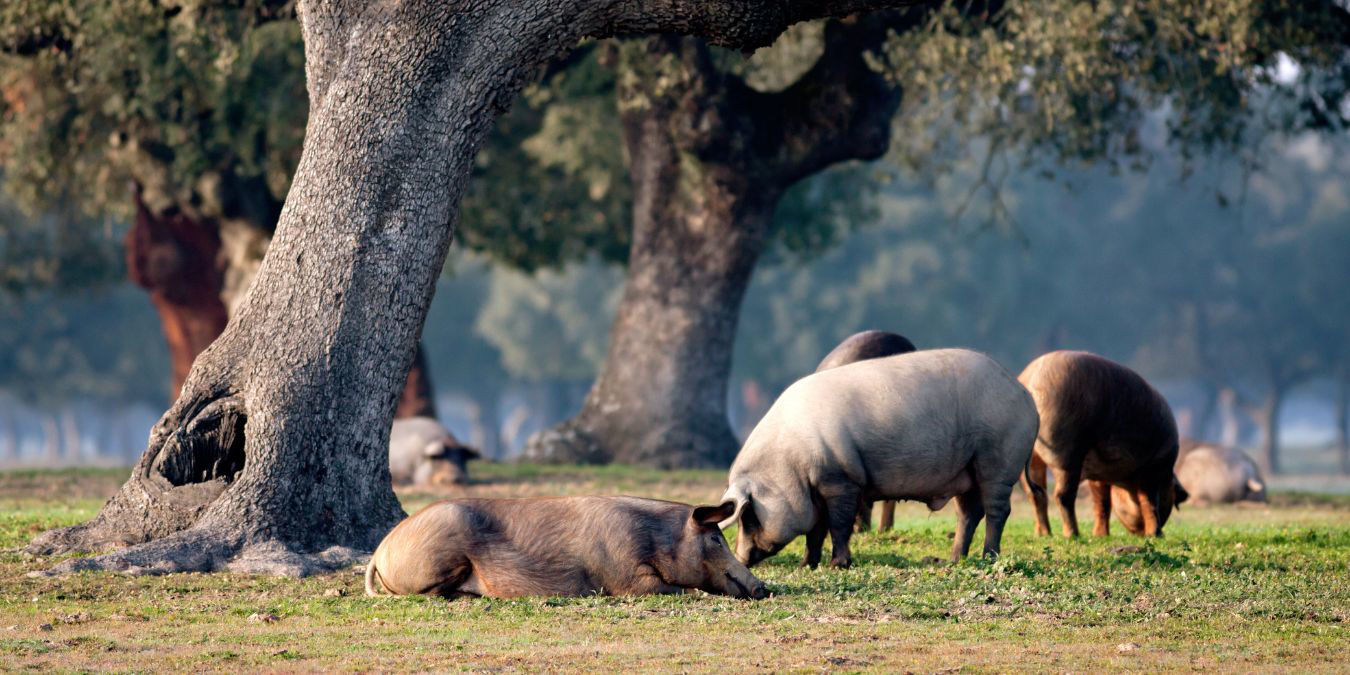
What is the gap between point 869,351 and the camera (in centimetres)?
1460

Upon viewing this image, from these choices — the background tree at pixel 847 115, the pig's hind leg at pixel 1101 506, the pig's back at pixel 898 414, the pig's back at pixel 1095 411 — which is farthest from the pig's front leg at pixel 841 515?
the background tree at pixel 847 115

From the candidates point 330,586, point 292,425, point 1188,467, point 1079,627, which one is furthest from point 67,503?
point 1188,467

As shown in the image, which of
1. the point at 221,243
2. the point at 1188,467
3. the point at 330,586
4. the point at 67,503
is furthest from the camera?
the point at 221,243

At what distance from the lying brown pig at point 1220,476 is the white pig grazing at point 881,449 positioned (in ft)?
40.3

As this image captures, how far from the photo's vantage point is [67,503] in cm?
1858

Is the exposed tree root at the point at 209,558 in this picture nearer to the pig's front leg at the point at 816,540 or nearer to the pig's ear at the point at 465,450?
the pig's front leg at the point at 816,540

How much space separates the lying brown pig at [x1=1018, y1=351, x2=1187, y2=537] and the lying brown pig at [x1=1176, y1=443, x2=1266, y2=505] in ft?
29.7

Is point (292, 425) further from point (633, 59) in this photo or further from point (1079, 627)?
point (633, 59)

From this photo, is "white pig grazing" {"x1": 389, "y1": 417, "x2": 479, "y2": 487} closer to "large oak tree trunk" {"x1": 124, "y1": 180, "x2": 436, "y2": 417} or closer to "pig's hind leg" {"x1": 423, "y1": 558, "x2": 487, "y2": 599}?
"large oak tree trunk" {"x1": 124, "y1": 180, "x2": 436, "y2": 417}

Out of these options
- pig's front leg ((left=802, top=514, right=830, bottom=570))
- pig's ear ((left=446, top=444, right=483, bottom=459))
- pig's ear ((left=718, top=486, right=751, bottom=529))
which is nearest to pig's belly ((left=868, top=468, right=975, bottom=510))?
pig's front leg ((left=802, top=514, right=830, bottom=570))

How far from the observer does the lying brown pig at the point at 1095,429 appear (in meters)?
13.6

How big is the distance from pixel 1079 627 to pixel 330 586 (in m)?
4.71

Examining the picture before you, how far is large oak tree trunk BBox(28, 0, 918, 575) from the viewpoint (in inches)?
450

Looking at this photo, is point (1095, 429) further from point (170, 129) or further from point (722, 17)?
point (170, 129)
